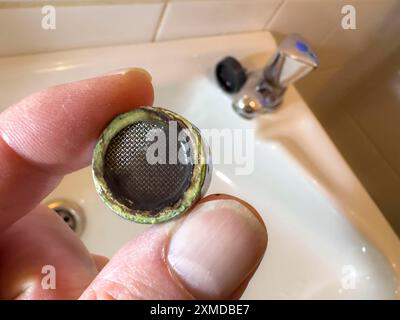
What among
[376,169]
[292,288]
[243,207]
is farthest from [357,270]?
[243,207]

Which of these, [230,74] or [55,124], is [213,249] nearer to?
[55,124]

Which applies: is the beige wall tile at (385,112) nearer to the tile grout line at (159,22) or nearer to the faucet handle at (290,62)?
the faucet handle at (290,62)

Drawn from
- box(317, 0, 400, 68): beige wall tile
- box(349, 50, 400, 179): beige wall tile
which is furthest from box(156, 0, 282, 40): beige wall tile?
box(349, 50, 400, 179): beige wall tile

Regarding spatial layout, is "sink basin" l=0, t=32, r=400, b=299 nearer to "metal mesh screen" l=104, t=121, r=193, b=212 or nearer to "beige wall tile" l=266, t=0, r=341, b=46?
"beige wall tile" l=266, t=0, r=341, b=46

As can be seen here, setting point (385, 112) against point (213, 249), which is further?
point (385, 112)

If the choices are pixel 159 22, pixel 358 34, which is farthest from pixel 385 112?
pixel 159 22

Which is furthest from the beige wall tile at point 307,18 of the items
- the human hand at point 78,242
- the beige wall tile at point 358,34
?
the human hand at point 78,242
